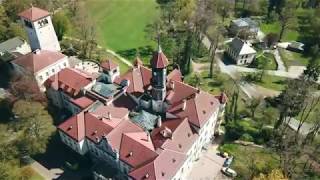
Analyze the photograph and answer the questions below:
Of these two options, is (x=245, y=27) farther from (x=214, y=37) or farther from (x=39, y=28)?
(x=39, y=28)

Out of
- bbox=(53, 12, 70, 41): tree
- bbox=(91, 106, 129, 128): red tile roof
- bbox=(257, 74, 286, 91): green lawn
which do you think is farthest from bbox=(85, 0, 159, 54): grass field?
bbox=(91, 106, 129, 128): red tile roof

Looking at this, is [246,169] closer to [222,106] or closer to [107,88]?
[222,106]

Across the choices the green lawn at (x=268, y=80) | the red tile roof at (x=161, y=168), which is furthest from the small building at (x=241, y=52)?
the red tile roof at (x=161, y=168)

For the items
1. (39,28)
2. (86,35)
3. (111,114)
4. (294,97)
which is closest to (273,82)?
(294,97)

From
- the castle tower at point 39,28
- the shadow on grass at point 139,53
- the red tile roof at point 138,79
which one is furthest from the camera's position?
the shadow on grass at point 139,53

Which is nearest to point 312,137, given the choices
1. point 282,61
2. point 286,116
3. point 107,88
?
point 286,116

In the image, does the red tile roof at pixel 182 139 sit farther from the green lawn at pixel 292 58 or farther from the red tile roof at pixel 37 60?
the green lawn at pixel 292 58
